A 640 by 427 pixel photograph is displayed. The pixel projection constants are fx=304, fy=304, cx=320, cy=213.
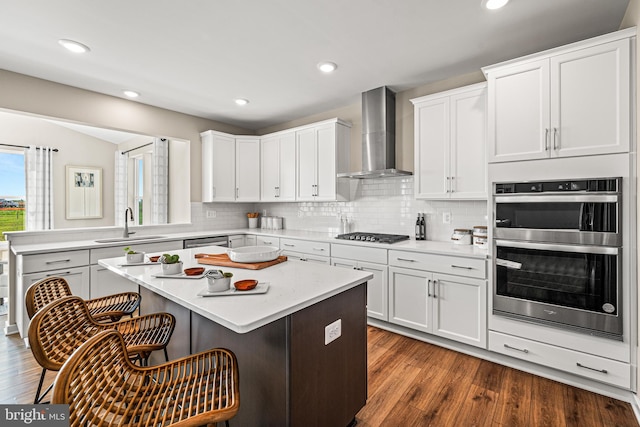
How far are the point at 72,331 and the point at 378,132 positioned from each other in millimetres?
3201

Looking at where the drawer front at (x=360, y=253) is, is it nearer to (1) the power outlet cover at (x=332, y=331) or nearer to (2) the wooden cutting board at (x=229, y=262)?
(2) the wooden cutting board at (x=229, y=262)

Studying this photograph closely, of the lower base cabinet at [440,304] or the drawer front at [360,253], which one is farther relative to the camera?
the drawer front at [360,253]

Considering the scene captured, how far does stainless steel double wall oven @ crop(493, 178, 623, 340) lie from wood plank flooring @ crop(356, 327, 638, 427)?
46cm

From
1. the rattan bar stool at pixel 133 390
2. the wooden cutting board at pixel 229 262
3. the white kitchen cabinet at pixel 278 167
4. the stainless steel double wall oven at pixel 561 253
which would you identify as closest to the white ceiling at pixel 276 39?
the white kitchen cabinet at pixel 278 167

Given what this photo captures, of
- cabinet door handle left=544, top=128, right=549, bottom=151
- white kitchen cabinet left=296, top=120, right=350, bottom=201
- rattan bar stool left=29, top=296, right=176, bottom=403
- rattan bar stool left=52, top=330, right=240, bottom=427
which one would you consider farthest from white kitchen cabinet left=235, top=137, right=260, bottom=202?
cabinet door handle left=544, top=128, right=549, bottom=151

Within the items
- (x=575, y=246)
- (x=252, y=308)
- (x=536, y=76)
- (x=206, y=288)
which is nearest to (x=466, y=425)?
(x=575, y=246)

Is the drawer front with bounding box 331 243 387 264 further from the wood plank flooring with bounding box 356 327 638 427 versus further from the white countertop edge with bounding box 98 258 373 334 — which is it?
the white countertop edge with bounding box 98 258 373 334

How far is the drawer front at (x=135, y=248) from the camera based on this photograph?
10.7 ft

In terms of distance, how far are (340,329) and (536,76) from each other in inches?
91.7

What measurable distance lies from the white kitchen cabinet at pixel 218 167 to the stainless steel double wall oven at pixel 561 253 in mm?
3643

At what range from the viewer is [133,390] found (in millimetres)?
1171

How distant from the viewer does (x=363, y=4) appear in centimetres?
207

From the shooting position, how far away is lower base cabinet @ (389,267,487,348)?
259 centimetres

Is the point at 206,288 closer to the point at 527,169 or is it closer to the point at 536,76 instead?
the point at 527,169
